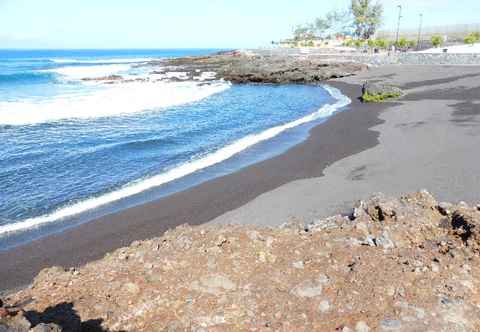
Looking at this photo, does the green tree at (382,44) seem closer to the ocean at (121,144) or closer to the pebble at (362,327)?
the ocean at (121,144)

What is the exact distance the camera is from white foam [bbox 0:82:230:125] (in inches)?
945

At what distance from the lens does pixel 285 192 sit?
11.1 meters

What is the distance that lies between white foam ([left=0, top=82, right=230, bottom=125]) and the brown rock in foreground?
18.7 meters

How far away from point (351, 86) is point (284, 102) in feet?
29.8

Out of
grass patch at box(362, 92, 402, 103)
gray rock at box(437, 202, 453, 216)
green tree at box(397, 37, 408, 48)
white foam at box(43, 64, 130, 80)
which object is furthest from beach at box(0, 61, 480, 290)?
green tree at box(397, 37, 408, 48)

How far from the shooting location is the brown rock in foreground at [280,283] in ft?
15.8

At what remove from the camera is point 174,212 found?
10273 millimetres

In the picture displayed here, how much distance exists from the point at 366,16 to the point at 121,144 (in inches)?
3627

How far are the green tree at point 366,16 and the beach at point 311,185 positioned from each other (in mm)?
83713

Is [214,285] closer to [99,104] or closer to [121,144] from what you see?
[121,144]

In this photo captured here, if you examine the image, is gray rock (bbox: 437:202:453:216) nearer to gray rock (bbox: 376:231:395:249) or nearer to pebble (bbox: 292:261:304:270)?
gray rock (bbox: 376:231:395:249)

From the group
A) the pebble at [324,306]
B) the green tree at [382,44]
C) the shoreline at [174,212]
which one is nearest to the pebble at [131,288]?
the pebble at [324,306]

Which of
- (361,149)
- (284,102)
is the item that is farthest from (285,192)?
(284,102)

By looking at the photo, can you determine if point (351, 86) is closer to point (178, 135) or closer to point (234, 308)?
point (178, 135)
